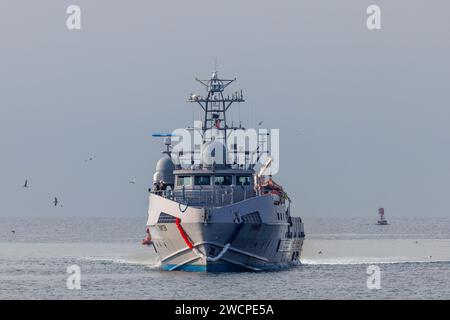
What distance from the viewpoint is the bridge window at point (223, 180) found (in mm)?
93438

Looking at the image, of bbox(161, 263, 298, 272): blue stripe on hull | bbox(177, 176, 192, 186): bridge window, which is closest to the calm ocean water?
bbox(161, 263, 298, 272): blue stripe on hull

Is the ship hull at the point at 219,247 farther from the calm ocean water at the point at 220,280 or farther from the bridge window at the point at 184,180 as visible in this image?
the bridge window at the point at 184,180

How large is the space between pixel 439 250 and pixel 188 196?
193 ft

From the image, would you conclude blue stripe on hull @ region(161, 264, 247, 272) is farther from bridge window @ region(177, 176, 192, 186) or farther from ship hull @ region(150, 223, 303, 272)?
bridge window @ region(177, 176, 192, 186)

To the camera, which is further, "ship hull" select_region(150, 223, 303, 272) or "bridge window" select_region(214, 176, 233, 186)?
"bridge window" select_region(214, 176, 233, 186)

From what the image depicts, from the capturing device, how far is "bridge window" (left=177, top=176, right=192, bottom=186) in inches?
3696

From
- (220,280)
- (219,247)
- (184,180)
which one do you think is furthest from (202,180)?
(220,280)

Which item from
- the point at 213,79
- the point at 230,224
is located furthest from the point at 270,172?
the point at 230,224

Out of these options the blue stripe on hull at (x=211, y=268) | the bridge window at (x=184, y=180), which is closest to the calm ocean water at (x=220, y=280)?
the blue stripe on hull at (x=211, y=268)

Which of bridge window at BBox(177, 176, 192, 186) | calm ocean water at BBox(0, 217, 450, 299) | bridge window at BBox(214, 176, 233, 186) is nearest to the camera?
calm ocean water at BBox(0, 217, 450, 299)

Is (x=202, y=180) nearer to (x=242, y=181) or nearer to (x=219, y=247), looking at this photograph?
(x=242, y=181)

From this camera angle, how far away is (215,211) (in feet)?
284

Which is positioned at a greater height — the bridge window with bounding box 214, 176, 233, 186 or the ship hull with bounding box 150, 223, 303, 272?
the bridge window with bounding box 214, 176, 233, 186
